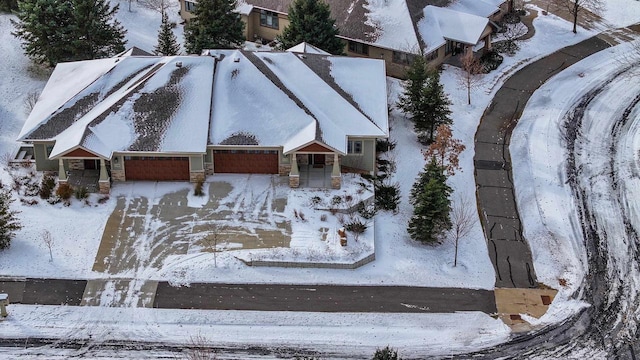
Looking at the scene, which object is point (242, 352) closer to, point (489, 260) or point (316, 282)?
point (316, 282)

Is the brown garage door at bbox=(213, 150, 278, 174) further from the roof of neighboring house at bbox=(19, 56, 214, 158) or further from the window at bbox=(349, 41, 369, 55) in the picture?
the window at bbox=(349, 41, 369, 55)

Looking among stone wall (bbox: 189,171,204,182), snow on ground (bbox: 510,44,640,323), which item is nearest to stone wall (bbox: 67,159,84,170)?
stone wall (bbox: 189,171,204,182)

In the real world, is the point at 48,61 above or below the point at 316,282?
above

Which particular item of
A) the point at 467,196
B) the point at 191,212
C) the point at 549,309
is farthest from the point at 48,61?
the point at 549,309

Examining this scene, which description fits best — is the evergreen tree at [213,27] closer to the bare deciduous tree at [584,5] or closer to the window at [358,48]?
the window at [358,48]

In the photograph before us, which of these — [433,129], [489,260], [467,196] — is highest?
[433,129]
